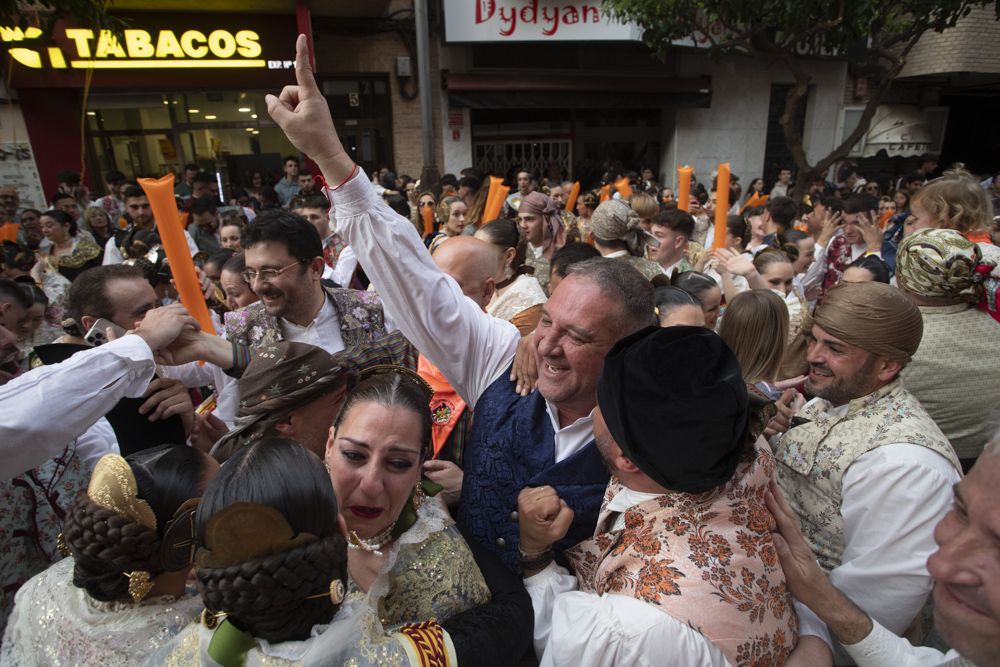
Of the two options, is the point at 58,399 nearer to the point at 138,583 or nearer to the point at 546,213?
the point at 138,583

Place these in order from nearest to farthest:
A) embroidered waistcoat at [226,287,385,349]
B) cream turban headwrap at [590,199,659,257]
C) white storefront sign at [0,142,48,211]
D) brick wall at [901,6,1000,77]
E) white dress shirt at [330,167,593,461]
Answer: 1. white dress shirt at [330,167,593,461]
2. embroidered waistcoat at [226,287,385,349]
3. cream turban headwrap at [590,199,659,257]
4. white storefront sign at [0,142,48,211]
5. brick wall at [901,6,1000,77]

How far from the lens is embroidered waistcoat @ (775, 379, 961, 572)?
1638mm

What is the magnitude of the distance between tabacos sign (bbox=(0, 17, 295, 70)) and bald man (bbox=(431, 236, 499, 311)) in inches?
429

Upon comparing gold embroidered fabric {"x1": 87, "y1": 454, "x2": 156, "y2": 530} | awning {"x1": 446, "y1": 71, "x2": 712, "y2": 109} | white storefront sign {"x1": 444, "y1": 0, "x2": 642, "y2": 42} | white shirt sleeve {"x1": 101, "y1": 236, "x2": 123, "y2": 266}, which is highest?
white storefront sign {"x1": 444, "y1": 0, "x2": 642, "y2": 42}

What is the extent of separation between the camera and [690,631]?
1.13m

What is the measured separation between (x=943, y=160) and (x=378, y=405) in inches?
946

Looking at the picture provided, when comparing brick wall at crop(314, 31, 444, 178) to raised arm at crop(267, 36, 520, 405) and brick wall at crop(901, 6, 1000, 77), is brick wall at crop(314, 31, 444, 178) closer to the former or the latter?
raised arm at crop(267, 36, 520, 405)

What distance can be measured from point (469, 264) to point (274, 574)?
1883 millimetres

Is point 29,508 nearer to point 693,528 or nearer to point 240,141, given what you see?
point 693,528

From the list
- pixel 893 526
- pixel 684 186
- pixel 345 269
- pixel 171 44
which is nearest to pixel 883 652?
pixel 893 526

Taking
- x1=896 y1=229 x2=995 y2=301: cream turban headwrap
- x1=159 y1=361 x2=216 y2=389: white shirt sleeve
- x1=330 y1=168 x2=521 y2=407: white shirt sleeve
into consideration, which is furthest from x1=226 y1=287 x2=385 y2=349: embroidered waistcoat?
x1=896 y1=229 x2=995 y2=301: cream turban headwrap

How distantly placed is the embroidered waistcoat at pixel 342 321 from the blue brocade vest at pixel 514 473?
0.91 metres

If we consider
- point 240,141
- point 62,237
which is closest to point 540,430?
point 62,237

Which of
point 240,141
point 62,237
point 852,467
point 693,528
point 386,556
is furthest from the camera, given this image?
point 240,141
